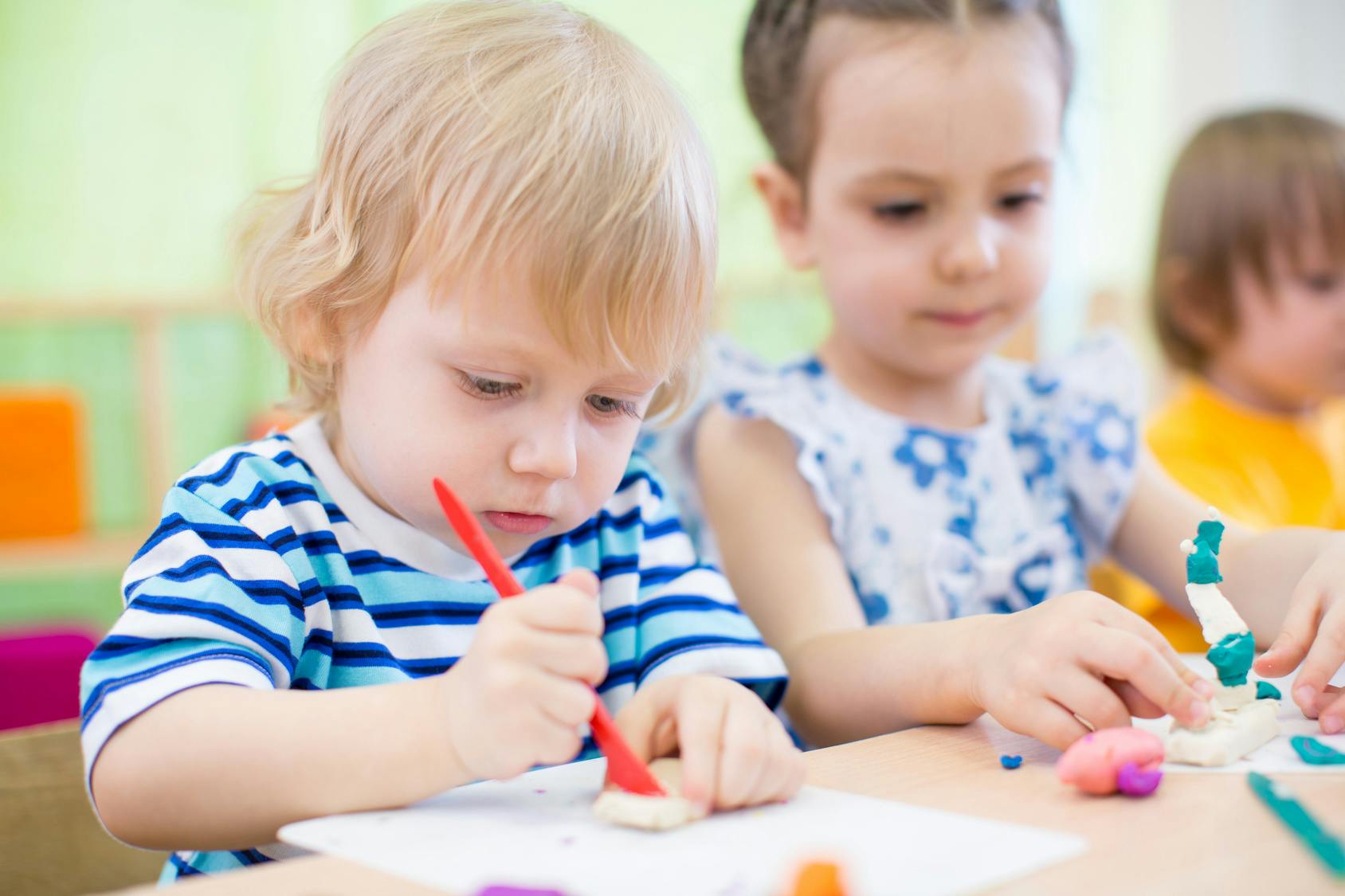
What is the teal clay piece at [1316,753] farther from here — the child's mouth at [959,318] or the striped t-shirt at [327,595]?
the child's mouth at [959,318]

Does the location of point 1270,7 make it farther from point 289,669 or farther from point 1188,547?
point 289,669

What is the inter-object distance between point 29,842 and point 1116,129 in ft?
9.00

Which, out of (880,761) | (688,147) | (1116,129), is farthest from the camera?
(1116,129)

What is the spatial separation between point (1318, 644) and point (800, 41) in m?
0.62

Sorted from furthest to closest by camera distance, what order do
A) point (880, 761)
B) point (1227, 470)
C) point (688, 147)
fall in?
point (1227, 470) < point (688, 147) < point (880, 761)

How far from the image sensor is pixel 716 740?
1.71 feet

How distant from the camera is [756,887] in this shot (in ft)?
1.29

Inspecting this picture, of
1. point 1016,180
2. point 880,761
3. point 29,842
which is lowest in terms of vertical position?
point 29,842

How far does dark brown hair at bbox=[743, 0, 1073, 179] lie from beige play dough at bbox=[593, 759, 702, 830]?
659 millimetres

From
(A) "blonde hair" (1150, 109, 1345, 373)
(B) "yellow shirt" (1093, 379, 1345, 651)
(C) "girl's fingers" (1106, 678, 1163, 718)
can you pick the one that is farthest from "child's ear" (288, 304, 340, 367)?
(A) "blonde hair" (1150, 109, 1345, 373)

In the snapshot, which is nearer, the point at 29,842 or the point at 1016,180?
the point at 29,842

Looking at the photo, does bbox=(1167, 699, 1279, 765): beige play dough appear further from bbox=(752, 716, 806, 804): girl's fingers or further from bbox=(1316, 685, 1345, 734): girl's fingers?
bbox=(752, 716, 806, 804): girl's fingers

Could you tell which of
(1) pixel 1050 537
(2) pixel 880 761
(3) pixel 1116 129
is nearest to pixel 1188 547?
(2) pixel 880 761

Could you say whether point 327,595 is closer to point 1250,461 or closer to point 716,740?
point 716,740
